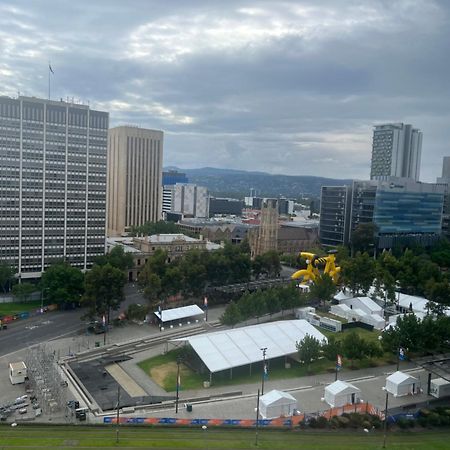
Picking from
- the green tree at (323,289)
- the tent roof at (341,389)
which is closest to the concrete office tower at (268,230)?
the green tree at (323,289)

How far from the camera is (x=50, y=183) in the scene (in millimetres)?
113500

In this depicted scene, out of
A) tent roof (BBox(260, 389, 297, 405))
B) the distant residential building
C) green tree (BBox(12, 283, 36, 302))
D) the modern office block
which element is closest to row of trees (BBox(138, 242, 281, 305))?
green tree (BBox(12, 283, 36, 302))

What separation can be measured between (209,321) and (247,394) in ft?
98.6

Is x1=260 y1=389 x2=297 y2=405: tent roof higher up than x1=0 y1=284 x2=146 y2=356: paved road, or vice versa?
x1=260 y1=389 x2=297 y2=405: tent roof

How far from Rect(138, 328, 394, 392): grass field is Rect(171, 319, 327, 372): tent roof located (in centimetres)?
204

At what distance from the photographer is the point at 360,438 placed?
153 ft

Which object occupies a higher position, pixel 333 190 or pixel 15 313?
pixel 333 190

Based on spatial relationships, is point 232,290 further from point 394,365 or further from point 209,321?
point 394,365

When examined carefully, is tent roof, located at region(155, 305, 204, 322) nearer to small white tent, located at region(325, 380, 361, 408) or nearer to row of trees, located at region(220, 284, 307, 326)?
row of trees, located at region(220, 284, 307, 326)

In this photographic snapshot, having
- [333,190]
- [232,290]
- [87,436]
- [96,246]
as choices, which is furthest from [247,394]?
[333,190]

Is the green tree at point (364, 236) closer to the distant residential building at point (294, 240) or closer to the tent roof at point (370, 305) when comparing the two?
the distant residential building at point (294, 240)

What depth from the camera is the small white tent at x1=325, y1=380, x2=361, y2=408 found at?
52969 mm

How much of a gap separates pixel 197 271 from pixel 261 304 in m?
20.2

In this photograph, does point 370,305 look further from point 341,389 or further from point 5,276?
point 5,276
